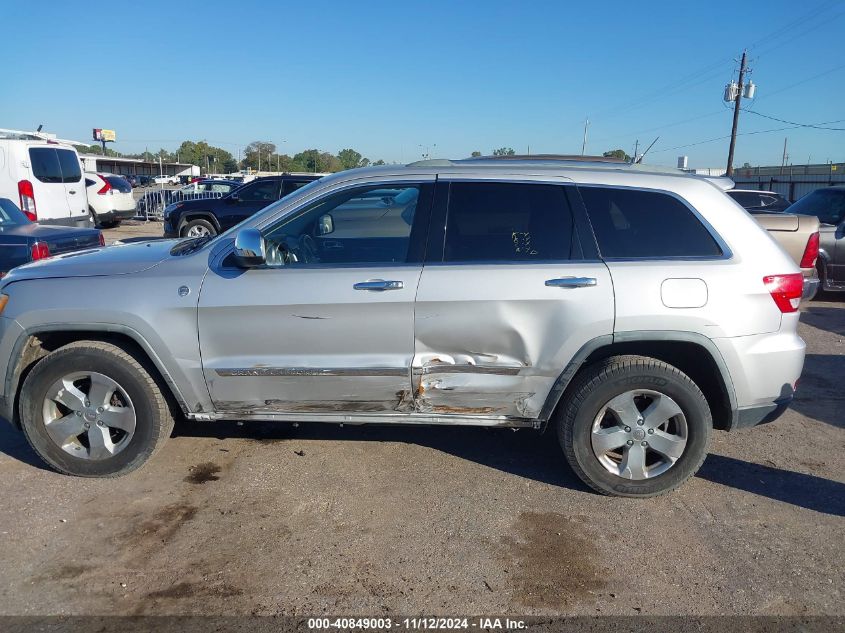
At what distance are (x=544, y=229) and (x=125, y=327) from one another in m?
2.48

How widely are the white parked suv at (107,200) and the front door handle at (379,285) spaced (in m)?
17.8

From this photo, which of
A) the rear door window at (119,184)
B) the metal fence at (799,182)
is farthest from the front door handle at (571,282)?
the metal fence at (799,182)

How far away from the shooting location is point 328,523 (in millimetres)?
3727

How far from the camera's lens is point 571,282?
380cm

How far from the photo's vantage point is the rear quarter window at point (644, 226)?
154 inches

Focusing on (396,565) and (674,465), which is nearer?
(396,565)

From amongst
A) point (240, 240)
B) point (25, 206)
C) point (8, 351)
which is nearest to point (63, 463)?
point (8, 351)

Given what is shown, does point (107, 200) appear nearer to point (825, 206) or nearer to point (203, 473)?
point (203, 473)

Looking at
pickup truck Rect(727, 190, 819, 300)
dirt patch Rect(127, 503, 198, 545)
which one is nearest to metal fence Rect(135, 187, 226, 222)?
pickup truck Rect(727, 190, 819, 300)

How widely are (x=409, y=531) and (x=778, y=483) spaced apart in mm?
2355

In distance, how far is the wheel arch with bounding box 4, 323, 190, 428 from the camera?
4004 mm

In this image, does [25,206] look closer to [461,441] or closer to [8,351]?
[8,351]

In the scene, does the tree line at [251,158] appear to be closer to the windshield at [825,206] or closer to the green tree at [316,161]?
the green tree at [316,161]

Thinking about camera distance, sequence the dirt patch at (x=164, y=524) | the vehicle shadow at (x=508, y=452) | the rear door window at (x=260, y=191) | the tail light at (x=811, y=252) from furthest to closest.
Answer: the rear door window at (x=260, y=191) < the tail light at (x=811, y=252) < the vehicle shadow at (x=508, y=452) < the dirt patch at (x=164, y=524)
